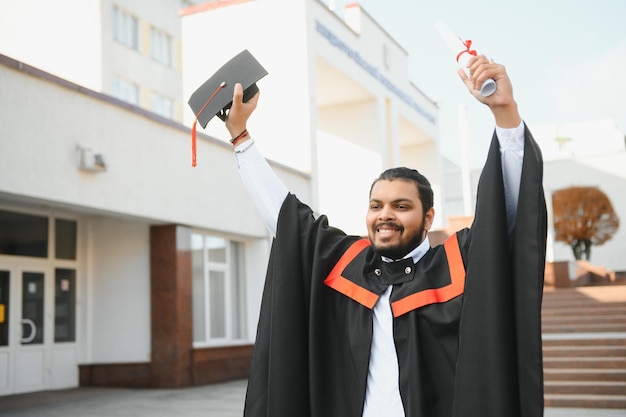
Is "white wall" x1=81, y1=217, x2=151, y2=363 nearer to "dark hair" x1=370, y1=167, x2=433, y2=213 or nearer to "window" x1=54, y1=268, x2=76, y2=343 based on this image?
"window" x1=54, y1=268, x2=76, y2=343

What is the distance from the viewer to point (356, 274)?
303 centimetres

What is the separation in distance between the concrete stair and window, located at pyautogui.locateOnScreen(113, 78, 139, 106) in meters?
18.8

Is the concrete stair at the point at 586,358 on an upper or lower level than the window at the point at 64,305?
lower

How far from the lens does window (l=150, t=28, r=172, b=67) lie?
31188 millimetres

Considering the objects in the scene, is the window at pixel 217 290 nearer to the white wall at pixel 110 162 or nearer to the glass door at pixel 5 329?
the white wall at pixel 110 162

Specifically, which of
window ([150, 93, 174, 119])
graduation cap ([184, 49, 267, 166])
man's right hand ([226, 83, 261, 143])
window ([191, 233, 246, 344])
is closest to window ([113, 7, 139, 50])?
window ([150, 93, 174, 119])

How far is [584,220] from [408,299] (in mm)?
34329

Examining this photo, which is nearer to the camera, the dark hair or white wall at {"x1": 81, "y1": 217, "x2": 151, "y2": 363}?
the dark hair

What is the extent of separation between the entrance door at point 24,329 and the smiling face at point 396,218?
10671 mm

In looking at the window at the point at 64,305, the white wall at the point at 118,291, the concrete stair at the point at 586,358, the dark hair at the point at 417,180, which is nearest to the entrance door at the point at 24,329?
the window at the point at 64,305

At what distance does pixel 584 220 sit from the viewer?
34906 mm

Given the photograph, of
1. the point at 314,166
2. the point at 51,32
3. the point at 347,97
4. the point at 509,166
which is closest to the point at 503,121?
the point at 509,166

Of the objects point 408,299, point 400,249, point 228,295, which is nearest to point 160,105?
point 228,295

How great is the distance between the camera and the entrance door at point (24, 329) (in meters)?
12.3
